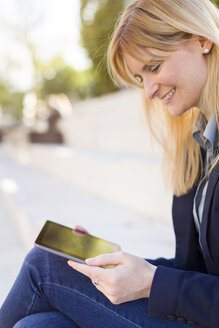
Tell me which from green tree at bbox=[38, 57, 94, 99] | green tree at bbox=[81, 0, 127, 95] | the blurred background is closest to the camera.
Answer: the blurred background

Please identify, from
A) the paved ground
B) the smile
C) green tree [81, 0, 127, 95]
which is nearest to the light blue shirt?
the smile

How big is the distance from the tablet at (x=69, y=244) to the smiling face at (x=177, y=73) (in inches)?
19.9

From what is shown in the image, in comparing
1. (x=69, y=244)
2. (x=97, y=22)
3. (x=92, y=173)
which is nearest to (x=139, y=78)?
(x=69, y=244)

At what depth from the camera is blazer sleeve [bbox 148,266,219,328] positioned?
980mm

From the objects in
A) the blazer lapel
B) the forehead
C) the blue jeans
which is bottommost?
the blue jeans

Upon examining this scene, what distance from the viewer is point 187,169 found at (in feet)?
4.66

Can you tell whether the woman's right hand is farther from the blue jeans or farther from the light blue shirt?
the light blue shirt

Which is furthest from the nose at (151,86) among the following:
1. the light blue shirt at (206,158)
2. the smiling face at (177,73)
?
the light blue shirt at (206,158)

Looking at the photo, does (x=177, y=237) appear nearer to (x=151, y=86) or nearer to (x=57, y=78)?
(x=151, y=86)

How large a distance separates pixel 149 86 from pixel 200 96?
0.16 m

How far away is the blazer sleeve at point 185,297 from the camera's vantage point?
980mm

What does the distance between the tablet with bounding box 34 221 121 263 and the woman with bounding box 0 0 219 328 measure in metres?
0.05

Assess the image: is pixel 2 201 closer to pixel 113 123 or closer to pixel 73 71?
pixel 113 123

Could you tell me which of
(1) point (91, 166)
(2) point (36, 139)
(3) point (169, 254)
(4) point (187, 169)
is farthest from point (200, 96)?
(2) point (36, 139)
